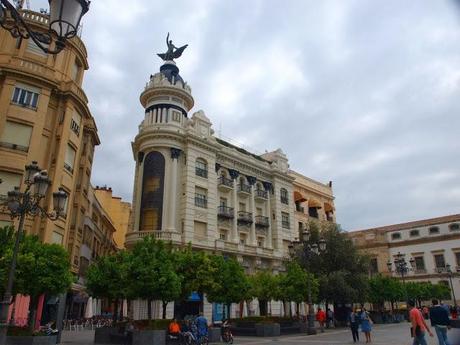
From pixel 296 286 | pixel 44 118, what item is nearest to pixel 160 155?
pixel 44 118

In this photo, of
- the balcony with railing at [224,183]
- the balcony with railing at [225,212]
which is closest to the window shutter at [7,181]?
the balcony with railing at [225,212]

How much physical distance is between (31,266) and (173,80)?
925 inches

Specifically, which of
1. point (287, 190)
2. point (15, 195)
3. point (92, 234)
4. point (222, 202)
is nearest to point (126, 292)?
point (15, 195)

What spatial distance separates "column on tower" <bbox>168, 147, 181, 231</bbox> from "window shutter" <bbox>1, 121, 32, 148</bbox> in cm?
1117

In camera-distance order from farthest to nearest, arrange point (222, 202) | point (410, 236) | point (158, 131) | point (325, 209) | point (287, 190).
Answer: point (410, 236) < point (325, 209) < point (287, 190) < point (222, 202) < point (158, 131)

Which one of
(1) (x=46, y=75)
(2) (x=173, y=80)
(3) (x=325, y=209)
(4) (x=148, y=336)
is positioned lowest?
(4) (x=148, y=336)

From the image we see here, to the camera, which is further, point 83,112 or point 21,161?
point 83,112

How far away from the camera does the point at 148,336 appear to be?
15.4 meters

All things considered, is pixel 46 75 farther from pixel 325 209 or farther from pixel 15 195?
pixel 325 209

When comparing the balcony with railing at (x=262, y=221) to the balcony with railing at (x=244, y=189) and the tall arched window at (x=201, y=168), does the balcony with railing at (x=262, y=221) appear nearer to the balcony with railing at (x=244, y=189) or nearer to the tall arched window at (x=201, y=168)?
the balcony with railing at (x=244, y=189)

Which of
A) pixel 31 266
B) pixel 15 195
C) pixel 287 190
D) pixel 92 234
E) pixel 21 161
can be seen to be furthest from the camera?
pixel 287 190

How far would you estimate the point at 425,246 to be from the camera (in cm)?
5322

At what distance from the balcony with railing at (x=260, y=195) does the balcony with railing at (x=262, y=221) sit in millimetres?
1966

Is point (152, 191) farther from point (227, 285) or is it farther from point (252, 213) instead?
point (227, 285)
